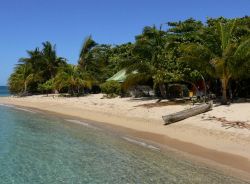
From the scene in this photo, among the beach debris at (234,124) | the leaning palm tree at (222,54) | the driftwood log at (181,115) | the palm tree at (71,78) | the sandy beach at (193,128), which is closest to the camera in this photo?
the sandy beach at (193,128)

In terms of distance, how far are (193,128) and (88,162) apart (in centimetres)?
618

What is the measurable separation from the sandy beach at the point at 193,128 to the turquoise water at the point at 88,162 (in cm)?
122

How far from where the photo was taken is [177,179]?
12.4 meters

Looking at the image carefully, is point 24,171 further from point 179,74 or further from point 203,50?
point 179,74

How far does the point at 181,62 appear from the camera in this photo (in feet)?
92.9

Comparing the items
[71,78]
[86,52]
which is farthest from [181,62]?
[86,52]

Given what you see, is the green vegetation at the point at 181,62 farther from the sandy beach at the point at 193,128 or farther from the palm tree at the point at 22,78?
the palm tree at the point at 22,78

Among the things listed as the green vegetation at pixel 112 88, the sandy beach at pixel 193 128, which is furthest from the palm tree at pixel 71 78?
the sandy beach at pixel 193 128

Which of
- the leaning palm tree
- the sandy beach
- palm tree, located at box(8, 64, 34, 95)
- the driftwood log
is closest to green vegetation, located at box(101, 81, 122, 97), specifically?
the sandy beach

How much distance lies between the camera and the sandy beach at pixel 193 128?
49.9ft

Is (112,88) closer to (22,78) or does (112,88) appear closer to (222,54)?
(222,54)

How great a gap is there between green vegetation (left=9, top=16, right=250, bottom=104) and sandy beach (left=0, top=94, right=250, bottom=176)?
2296 mm

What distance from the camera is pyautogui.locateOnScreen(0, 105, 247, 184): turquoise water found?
12.7 meters

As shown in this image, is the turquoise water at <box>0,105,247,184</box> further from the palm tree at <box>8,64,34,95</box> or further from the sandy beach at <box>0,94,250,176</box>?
the palm tree at <box>8,64,34,95</box>
